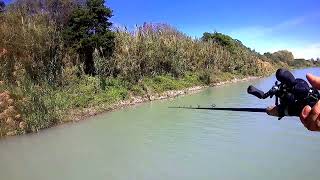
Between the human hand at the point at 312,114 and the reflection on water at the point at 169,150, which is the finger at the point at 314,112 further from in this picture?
the reflection on water at the point at 169,150

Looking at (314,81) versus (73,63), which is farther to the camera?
(73,63)

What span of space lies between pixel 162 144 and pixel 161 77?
10349 millimetres

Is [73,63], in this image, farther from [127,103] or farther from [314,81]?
[314,81]

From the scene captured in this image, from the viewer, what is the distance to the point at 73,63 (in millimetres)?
15469

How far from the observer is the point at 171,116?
454 inches

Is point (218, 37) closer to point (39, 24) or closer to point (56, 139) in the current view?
point (39, 24)

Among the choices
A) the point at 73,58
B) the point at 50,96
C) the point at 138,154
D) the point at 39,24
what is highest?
the point at 39,24

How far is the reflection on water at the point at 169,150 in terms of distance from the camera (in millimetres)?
6102

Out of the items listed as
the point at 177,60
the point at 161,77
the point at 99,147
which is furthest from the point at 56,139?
the point at 177,60

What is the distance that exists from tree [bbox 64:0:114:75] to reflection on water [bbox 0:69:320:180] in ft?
17.6

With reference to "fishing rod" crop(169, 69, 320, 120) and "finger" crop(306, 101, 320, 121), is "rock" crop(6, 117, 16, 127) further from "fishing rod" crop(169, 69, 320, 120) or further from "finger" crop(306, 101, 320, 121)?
"finger" crop(306, 101, 320, 121)

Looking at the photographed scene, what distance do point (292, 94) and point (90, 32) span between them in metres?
15.1

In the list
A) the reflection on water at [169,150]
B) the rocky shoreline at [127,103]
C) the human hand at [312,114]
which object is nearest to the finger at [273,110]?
the human hand at [312,114]

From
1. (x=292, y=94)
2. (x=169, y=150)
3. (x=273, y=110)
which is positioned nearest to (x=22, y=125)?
(x=169, y=150)
